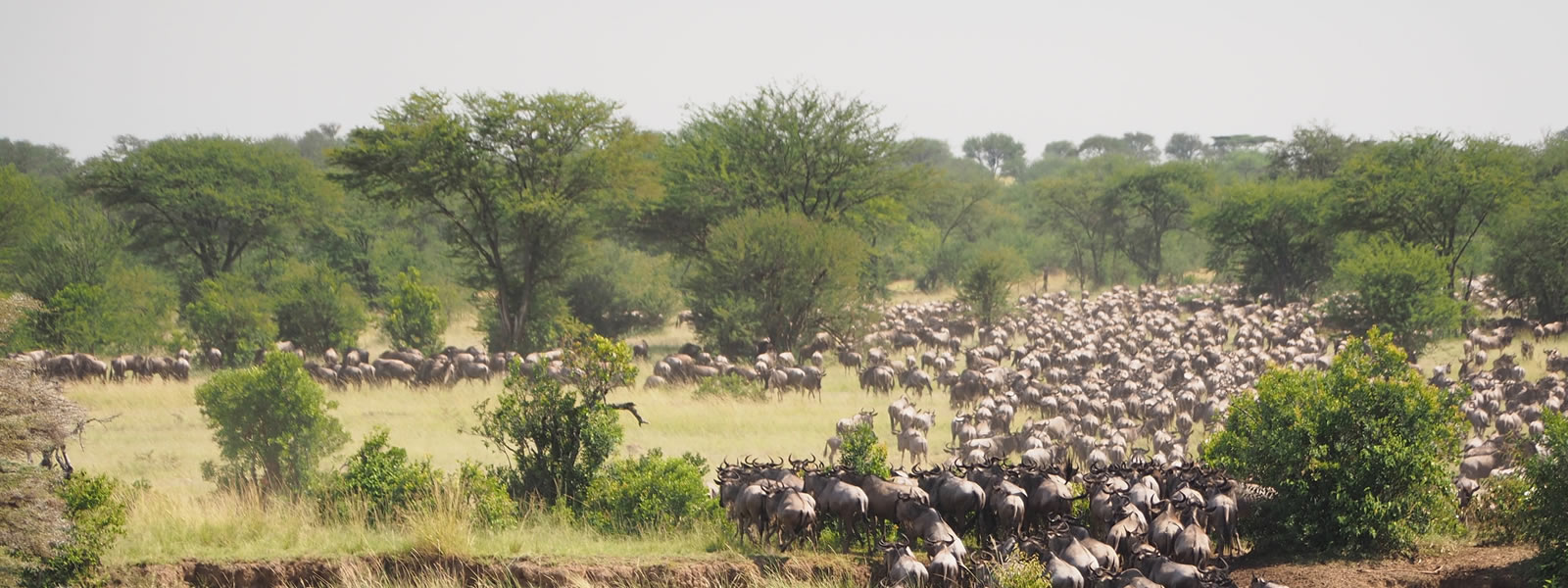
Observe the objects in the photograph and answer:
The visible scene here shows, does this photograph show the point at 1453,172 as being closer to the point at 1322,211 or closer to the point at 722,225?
the point at 1322,211

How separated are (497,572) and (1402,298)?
3051 centimetres

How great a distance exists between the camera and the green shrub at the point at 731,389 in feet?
88.6

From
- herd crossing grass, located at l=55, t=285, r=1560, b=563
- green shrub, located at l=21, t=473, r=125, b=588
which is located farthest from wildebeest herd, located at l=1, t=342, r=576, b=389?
green shrub, located at l=21, t=473, r=125, b=588

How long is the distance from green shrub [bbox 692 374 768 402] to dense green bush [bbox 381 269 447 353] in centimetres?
1113

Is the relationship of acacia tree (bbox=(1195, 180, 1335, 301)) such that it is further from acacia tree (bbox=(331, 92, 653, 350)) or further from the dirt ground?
the dirt ground

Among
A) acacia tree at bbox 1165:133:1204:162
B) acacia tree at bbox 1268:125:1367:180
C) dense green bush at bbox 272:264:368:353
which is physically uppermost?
acacia tree at bbox 1165:133:1204:162

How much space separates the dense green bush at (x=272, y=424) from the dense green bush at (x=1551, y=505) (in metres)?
15.2

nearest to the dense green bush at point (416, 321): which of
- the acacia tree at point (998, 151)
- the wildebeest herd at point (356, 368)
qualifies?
the wildebeest herd at point (356, 368)

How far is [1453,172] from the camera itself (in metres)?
40.3

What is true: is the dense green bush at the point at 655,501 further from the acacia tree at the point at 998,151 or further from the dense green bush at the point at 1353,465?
the acacia tree at the point at 998,151

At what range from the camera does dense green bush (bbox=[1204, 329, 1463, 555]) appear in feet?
34.2

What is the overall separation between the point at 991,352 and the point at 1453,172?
65.3ft

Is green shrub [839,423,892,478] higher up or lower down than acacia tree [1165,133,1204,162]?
lower down

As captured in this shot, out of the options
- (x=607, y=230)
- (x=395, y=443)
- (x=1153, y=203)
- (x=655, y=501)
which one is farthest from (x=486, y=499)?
(x=1153, y=203)
